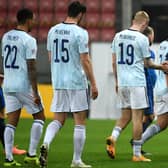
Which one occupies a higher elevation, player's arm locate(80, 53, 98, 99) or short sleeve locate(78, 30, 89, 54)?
short sleeve locate(78, 30, 89, 54)

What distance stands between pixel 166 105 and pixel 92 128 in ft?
22.9

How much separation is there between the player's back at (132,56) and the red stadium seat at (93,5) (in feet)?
50.2

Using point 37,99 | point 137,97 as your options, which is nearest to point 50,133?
point 37,99

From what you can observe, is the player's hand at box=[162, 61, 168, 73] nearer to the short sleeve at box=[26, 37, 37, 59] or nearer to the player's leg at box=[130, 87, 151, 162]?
the player's leg at box=[130, 87, 151, 162]

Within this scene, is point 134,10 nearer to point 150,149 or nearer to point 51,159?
point 150,149

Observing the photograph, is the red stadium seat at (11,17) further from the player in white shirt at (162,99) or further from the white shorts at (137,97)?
the white shorts at (137,97)

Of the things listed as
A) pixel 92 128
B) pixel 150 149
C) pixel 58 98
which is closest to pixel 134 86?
pixel 58 98

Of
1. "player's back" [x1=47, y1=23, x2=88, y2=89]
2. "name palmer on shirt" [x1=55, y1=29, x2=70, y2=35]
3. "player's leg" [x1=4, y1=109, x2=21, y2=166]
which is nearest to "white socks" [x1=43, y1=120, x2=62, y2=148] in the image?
"player's back" [x1=47, y1=23, x2=88, y2=89]

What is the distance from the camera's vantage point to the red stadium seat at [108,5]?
26.1 metres

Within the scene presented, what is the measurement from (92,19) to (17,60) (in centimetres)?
1605

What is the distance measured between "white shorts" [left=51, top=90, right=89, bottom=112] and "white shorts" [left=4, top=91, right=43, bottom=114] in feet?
1.10

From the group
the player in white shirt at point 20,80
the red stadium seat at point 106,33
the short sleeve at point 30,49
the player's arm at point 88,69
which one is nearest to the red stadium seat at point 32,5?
the red stadium seat at point 106,33

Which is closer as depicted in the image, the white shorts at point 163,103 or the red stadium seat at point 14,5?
the white shorts at point 163,103

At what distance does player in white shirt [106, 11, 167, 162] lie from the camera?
10906 millimetres
